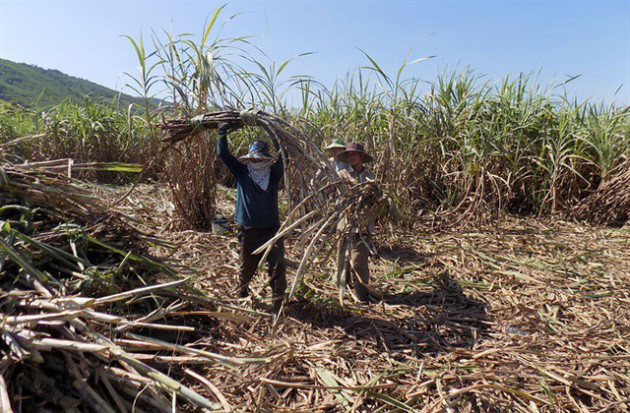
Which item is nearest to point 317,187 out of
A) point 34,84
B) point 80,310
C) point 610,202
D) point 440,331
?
point 440,331

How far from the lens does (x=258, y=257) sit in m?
3.04

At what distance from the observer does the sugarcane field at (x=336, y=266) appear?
1.76 m

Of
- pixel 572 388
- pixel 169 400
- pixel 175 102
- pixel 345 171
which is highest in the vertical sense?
Answer: pixel 175 102

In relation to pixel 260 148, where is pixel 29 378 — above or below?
below

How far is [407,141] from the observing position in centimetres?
489

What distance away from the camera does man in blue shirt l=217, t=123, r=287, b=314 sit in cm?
288

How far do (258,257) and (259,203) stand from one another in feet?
1.41

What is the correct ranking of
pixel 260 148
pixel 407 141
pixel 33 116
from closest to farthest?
pixel 260 148, pixel 407 141, pixel 33 116

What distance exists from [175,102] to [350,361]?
283cm

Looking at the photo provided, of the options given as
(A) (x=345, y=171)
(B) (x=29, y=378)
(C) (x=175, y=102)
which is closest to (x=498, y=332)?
(A) (x=345, y=171)

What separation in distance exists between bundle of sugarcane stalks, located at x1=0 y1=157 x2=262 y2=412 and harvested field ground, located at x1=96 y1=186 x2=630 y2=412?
0.70ft

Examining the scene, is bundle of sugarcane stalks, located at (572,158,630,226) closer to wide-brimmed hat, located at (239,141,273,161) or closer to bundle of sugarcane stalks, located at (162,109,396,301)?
bundle of sugarcane stalks, located at (162,109,396,301)

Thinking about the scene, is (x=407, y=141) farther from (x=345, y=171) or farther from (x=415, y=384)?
(x=415, y=384)

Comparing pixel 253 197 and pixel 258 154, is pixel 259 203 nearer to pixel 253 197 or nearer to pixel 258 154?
pixel 253 197
